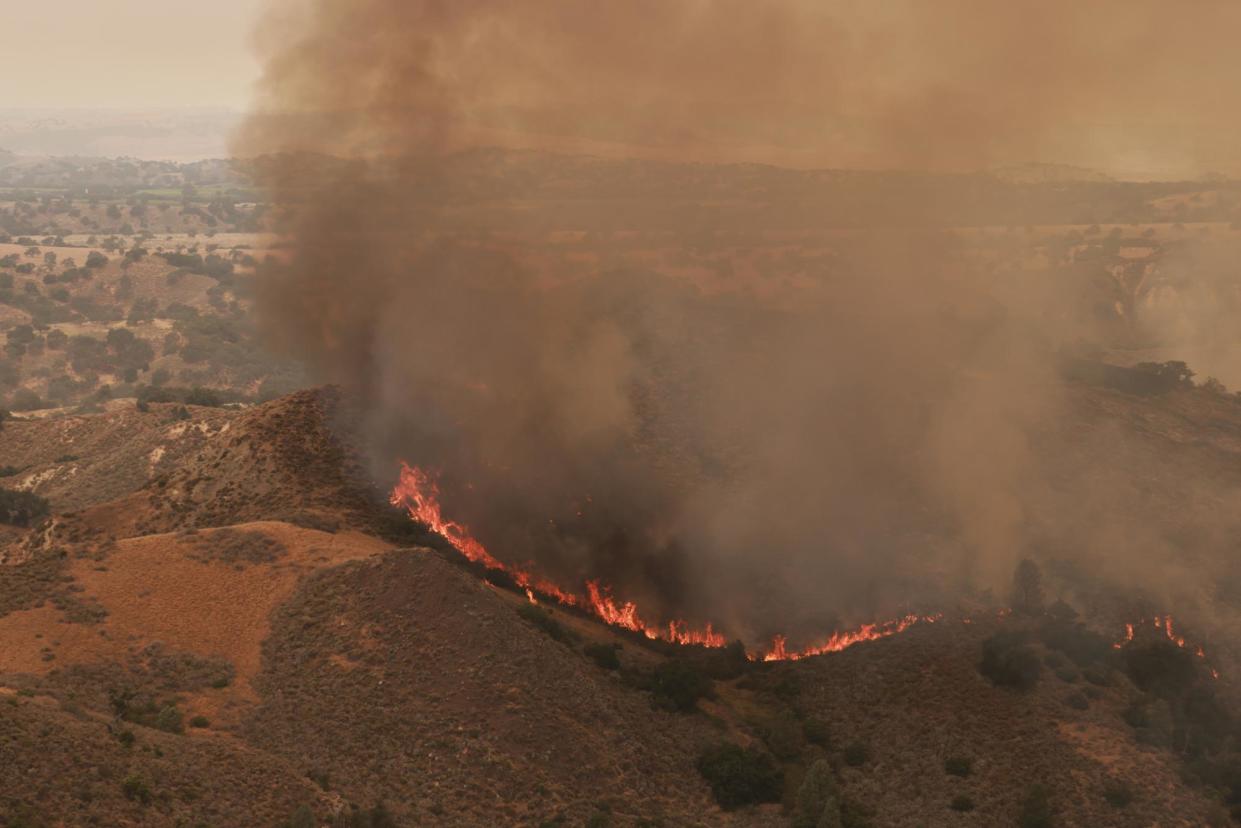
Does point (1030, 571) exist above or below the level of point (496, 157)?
below

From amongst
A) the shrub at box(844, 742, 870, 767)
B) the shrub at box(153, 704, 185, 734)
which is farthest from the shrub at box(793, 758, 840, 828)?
the shrub at box(153, 704, 185, 734)

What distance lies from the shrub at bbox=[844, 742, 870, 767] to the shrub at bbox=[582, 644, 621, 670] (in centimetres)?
968

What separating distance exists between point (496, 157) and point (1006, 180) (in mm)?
67720

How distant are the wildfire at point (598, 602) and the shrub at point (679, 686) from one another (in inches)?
244

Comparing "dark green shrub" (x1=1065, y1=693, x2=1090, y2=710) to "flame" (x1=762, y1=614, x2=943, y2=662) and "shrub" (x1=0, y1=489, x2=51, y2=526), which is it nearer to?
"flame" (x1=762, y1=614, x2=943, y2=662)

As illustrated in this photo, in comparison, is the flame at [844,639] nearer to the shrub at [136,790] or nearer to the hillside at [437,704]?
the hillside at [437,704]

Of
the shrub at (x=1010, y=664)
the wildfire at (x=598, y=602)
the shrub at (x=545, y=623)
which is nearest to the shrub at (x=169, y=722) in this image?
the shrub at (x=545, y=623)

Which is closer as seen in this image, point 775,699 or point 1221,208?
point 775,699

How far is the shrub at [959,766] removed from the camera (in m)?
37.8

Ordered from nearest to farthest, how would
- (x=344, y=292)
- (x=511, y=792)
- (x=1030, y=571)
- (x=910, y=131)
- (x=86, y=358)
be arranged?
(x=511, y=792)
(x=1030, y=571)
(x=344, y=292)
(x=910, y=131)
(x=86, y=358)

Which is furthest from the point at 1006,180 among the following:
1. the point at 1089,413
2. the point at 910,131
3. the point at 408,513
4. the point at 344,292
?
the point at 408,513

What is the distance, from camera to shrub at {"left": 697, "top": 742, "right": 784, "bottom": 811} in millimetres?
36875

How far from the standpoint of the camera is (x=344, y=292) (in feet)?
219

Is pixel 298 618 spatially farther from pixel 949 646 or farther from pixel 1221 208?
pixel 1221 208
